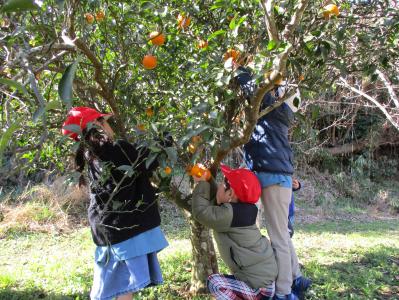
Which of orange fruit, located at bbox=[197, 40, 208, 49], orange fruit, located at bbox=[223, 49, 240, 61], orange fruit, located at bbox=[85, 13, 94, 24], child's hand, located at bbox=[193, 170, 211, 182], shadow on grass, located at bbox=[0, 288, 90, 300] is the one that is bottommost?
shadow on grass, located at bbox=[0, 288, 90, 300]

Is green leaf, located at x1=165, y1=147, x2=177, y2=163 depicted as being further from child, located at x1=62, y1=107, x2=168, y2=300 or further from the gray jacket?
the gray jacket

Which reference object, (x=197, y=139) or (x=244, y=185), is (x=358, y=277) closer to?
(x=244, y=185)

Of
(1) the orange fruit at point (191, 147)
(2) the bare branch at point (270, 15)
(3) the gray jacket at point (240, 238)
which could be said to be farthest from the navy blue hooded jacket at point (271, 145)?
(2) the bare branch at point (270, 15)

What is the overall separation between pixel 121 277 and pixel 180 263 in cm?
202

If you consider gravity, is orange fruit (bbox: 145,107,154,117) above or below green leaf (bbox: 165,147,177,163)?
above

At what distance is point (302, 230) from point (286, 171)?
14.2ft

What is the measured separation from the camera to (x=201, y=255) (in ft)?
10.1

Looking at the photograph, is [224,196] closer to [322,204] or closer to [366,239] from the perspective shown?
[366,239]

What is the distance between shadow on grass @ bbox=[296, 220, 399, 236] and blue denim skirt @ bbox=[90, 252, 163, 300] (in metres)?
4.74

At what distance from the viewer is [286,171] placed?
2.54 metres

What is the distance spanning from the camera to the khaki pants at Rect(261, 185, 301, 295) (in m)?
2.49

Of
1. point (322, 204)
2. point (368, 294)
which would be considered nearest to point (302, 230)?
point (322, 204)

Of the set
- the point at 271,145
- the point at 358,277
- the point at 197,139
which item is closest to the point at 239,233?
the point at 271,145

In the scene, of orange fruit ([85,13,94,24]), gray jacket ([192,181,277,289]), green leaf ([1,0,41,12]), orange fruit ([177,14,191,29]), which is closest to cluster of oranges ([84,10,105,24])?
orange fruit ([85,13,94,24])
